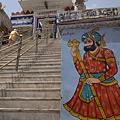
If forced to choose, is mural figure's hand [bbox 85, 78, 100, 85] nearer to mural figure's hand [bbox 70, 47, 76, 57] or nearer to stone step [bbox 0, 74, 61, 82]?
mural figure's hand [bbox 70, 47, 76, 57]

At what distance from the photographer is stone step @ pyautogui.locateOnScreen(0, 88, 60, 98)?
12.2 feet

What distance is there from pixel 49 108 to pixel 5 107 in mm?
816

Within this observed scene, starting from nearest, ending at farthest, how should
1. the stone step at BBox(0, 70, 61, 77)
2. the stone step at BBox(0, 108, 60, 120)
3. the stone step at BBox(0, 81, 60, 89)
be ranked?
the stone step at BBox(0, 108, 60, 120)
the stone step at BBox(0, 81, 60, 89)
the stone step at BBox(0, 70, 61, 77)

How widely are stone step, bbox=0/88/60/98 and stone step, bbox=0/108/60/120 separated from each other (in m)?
0.46

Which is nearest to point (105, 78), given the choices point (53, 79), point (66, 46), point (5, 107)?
point (66, 46)

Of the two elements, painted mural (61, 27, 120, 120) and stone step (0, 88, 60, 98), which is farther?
stone step (0, 88, 60, 98)

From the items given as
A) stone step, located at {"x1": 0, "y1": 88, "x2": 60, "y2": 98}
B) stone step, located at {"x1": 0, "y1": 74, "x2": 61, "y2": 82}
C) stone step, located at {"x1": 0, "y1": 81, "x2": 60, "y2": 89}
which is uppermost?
stone step, located at {"x1": 0, "y1": 74, "x2": 61, "y2": 82}

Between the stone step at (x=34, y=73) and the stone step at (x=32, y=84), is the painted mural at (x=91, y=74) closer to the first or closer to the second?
the stone step at (x=32, y=84)

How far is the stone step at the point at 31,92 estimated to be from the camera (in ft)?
12.2

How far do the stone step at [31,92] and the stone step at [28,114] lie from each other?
46cm

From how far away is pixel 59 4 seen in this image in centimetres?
1462

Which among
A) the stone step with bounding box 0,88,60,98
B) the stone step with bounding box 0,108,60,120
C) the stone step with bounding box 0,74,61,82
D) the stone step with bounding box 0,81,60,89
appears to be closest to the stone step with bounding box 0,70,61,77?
the stone step with bounding box 0,74,61,82

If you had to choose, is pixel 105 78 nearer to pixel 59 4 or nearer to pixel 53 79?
pixel 53 79

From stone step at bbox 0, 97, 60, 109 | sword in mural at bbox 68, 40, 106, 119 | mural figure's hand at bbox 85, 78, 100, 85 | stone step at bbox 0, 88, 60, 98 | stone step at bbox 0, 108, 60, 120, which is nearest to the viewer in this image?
sword in mural at bbox 68, 40, 106, 119
